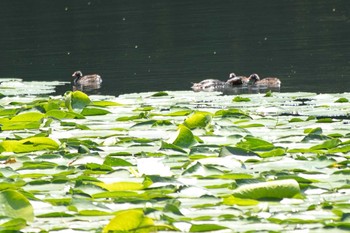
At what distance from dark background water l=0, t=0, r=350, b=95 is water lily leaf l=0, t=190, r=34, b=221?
665 cm

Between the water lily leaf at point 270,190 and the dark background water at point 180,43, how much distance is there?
6.03 m

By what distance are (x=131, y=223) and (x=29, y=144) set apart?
261 centimetres

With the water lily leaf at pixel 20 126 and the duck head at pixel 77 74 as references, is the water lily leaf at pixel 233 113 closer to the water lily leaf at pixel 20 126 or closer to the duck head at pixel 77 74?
the water lily leaf at pixel 20 126

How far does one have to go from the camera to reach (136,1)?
103ft

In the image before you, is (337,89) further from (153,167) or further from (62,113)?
(153,167)

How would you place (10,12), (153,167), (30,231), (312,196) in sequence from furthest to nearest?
(10,12), (153,167), (312,196), (30,231)

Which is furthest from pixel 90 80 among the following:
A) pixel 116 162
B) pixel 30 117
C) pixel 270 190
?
pixel 270 190

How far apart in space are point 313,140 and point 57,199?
2247mm

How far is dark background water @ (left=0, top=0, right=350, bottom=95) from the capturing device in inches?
567

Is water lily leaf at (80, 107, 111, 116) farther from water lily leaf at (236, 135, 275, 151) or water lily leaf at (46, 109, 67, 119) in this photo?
water lily leaf at (236, 135, 275, 151)

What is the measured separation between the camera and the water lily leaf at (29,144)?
7367 mm

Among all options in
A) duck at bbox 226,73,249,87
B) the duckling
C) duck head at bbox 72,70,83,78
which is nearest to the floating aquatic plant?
the duckling

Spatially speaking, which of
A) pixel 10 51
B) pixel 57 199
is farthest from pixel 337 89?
pixel 10 51

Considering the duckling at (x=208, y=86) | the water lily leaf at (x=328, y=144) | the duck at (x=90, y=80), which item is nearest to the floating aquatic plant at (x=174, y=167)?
the water lily leaf at (x=328, y=144)
